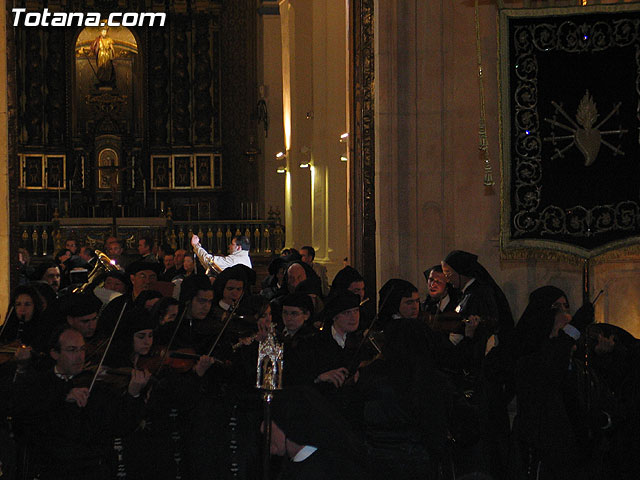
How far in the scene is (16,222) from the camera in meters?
9.92

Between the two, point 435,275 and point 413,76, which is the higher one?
point 413,76

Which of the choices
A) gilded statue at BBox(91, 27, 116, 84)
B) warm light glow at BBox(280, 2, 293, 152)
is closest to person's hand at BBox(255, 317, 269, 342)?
warm light glow at BBox(280, 2, 293, 152)

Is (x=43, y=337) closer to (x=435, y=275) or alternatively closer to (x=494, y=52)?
(x=435, y=275)

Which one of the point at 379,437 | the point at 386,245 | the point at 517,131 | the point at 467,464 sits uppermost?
the point at 517,131

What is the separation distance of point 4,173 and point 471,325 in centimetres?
504

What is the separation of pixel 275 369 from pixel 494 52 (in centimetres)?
482

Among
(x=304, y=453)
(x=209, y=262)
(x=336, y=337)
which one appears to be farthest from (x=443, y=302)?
(x=209, y=262)

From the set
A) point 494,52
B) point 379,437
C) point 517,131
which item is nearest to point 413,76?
point 494,52

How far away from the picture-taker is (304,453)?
3820 mm

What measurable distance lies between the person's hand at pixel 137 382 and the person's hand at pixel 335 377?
104cm

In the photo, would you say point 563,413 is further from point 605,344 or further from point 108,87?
point 108,87

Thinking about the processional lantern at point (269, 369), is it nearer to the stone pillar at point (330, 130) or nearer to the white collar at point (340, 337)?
the white collar at point (340, 337)

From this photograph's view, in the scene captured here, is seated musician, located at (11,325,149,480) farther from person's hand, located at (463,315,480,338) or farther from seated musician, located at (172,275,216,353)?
person's hand, located at (463,315,480,338)

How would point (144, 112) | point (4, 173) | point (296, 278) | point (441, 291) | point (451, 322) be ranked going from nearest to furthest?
point (451, 322) → point (441, 291) → point (4, 173) → point (296, 278) → point (144, 112)
